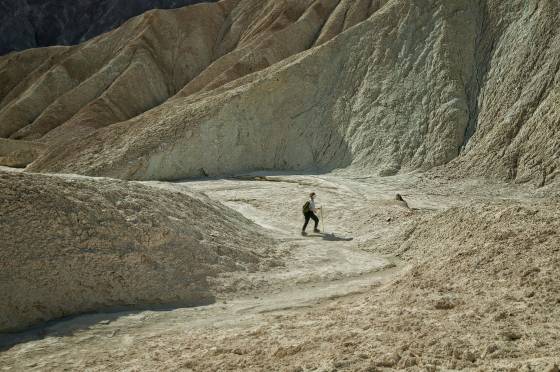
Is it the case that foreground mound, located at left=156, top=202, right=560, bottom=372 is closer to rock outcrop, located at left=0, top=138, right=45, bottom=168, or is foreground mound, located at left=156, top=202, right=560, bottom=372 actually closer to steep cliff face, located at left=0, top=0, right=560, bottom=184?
steep cliff face, located at left=0, top=0, right=560, bottom=184

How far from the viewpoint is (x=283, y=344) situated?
17.5 ft

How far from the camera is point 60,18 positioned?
71.8 m

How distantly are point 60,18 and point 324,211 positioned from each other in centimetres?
6829

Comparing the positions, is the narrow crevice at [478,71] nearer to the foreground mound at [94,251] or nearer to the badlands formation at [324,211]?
the badlands formation at [324,211]

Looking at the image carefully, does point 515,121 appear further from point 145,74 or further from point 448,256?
point 145,74

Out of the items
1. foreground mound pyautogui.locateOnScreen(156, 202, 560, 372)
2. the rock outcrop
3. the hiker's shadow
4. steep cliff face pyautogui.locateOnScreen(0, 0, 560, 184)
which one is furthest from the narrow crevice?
the rock outcrop

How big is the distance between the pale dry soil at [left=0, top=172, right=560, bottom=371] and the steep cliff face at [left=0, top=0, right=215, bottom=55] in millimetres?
65821

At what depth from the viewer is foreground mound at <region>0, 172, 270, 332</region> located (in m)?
7.11

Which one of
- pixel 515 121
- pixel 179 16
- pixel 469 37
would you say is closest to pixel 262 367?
pixel 515 121

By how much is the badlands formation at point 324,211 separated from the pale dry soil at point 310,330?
3 cm

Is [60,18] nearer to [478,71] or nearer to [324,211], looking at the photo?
[478,71]

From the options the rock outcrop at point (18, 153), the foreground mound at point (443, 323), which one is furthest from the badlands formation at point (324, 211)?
the rock outcrop at point (18, 153)

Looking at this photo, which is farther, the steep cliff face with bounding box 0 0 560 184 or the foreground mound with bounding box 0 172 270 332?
the steep cliff face with bounding box 0 0 560 184

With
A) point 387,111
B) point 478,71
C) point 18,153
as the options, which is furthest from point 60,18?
point 478,71
